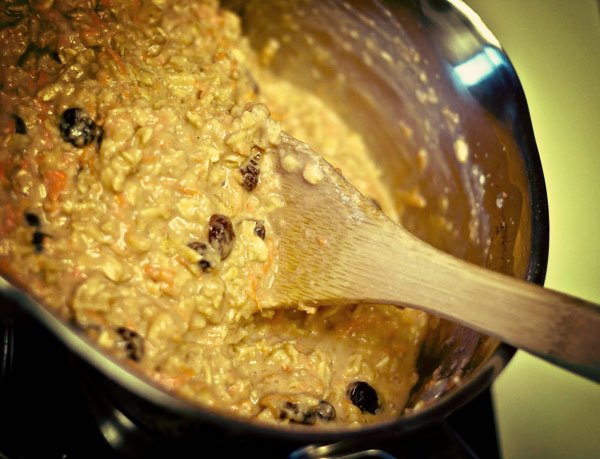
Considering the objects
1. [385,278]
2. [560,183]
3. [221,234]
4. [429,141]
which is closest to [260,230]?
[221,234]

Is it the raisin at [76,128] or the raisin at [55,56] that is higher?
the raisin at [55,56]

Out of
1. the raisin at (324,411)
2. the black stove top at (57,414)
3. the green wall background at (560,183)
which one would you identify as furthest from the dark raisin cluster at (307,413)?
the green wall background at (560,183)

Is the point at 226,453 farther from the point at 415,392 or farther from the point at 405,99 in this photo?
the point at 405,99

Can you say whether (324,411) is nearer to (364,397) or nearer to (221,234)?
(364,397)

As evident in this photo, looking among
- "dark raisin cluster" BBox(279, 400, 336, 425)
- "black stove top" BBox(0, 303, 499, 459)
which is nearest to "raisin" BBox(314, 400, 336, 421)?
"dark raisin cluster" BBox(279, 400, 336, 425)

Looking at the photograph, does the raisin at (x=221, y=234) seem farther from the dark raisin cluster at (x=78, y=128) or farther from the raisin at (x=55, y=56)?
the raisin at (x=55, y=56)

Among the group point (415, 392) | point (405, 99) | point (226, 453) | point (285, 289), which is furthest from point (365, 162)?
point (226, 453)

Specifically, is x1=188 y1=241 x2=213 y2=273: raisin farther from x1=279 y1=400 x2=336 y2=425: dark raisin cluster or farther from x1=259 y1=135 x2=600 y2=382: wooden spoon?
x1=279 y1=400 x2=336 y2=425: dark raisin cluster
